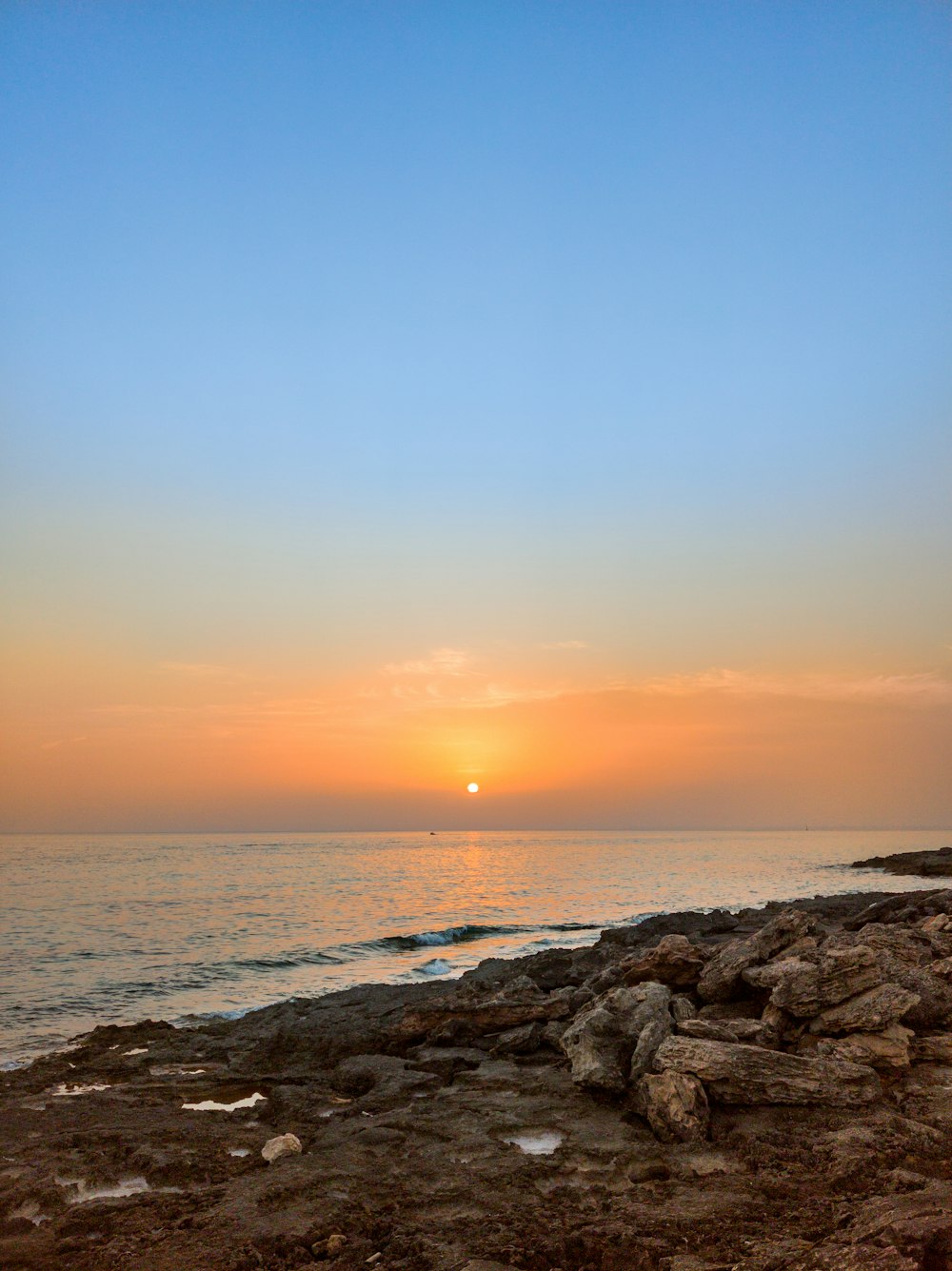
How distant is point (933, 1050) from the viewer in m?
9.82

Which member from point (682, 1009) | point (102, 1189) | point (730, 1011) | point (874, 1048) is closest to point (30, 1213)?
point (102, 1189)

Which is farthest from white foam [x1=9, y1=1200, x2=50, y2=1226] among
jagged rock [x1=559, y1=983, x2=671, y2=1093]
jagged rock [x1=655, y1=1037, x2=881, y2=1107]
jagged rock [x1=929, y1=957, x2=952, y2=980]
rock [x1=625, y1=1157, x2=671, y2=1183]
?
jagged rock [x1=929, y1=957, x2=952, y2=980]

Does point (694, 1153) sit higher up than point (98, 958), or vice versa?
point (694, 1153)

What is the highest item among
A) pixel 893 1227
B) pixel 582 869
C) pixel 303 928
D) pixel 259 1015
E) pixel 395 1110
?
pixel 893 1227

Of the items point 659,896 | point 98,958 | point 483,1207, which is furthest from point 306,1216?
point 659,896

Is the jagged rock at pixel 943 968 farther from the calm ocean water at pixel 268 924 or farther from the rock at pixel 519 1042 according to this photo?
the calm ocean water at pixel 268 924

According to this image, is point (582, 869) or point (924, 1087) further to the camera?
point (582, 869)

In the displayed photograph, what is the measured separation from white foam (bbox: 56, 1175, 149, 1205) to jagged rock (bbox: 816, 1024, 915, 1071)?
777 centimetres

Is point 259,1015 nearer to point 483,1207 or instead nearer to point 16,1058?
point 16,1058

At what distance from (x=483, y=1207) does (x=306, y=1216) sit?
1.57 m

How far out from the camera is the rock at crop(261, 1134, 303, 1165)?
8320 mm

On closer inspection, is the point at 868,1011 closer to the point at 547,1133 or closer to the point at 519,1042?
the point at 547,1133

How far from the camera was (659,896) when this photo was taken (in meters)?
48.0

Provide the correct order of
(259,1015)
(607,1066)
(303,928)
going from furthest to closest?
1. (303,928)
2. (259,1015)
3. (607,1066)
